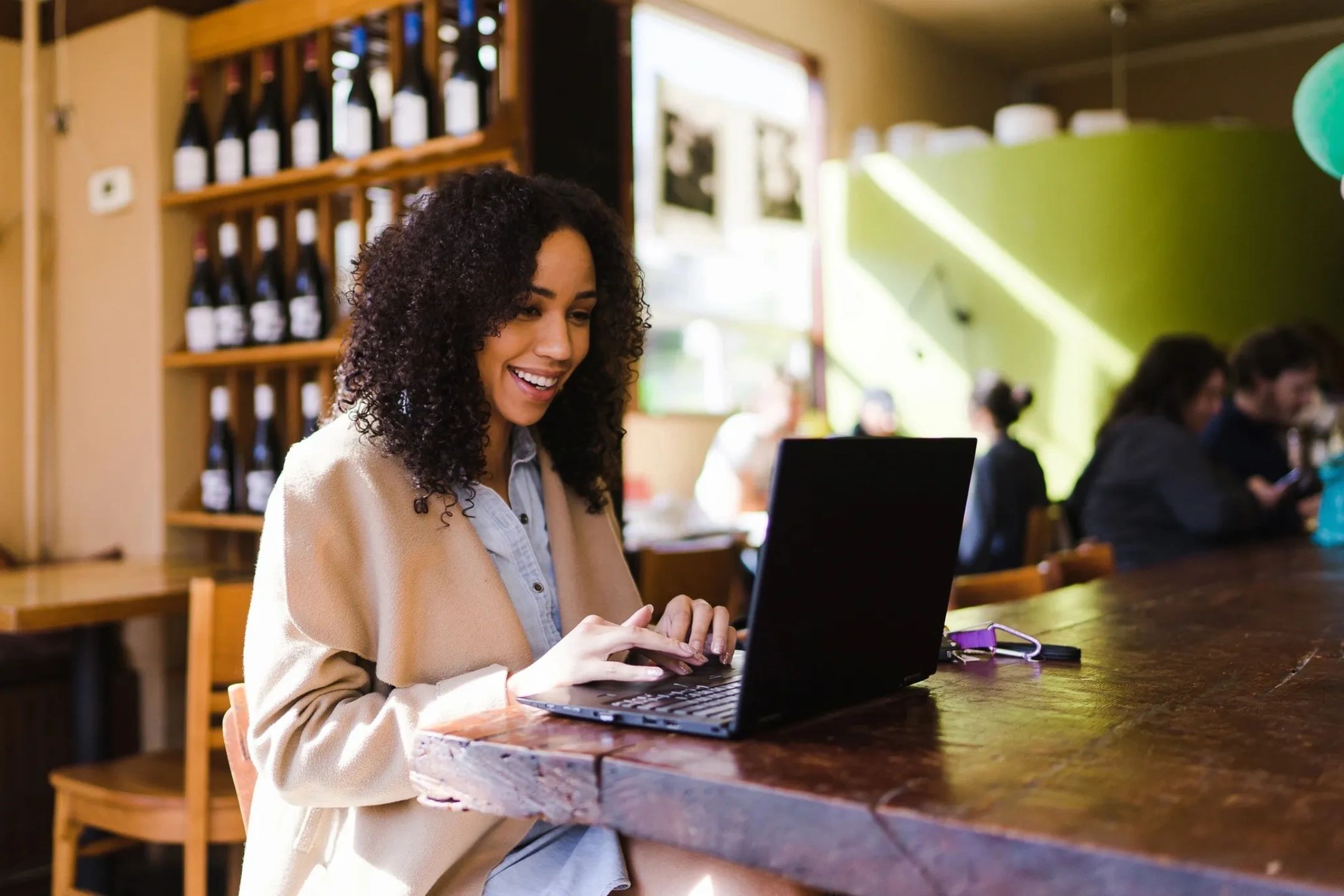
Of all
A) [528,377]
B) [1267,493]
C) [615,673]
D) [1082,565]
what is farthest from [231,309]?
[1267,493]

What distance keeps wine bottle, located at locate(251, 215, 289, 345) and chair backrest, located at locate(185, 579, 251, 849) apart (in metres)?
1.30

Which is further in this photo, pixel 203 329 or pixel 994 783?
pixel 203 329

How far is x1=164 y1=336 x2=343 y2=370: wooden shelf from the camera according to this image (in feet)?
10.2

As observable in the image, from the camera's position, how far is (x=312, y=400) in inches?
128

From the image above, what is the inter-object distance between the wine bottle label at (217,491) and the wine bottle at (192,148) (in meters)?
0.80

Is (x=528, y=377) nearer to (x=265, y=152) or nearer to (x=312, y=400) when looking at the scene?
(x=312, y=400)

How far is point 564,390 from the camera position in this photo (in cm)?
169

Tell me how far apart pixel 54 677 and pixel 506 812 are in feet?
8.58

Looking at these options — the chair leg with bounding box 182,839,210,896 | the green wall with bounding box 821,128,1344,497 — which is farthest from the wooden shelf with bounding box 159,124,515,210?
the green wall with bounding box 821,128,1344,497

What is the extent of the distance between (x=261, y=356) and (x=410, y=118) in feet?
2.55

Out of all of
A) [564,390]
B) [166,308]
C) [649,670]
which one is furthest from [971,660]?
[166,308]

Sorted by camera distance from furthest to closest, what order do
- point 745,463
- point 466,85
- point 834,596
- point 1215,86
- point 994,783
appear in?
point 1215,86 → point 745,463 → point 466,85 → point 834,596 → point 994,783

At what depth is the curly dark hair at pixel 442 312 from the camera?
4.48 feet

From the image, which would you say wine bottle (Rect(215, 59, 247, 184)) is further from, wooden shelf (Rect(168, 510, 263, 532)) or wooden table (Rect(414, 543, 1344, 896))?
wooden table (Rect(414, 543, 1344, 896))
